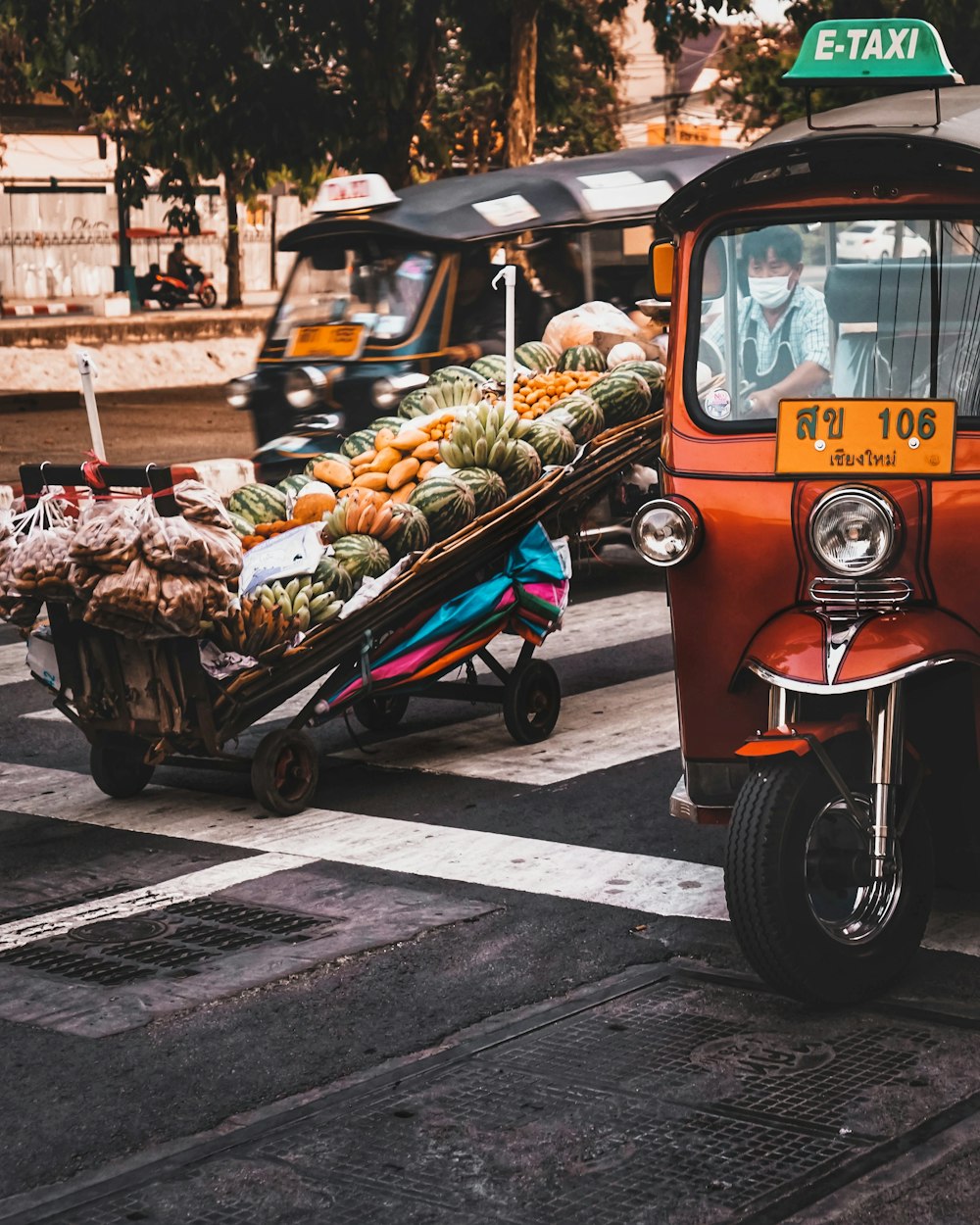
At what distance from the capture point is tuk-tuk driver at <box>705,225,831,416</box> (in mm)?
5336

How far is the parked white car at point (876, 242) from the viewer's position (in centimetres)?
525

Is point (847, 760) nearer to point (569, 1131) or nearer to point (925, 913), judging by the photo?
point (925, 913)

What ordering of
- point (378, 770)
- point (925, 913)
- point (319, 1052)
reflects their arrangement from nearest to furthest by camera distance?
point (319, 1052)
point (925, 913)
point (378, 770)

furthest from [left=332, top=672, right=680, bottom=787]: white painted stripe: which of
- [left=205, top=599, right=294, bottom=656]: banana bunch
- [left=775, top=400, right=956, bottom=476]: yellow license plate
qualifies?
[left=775, top=400, right=956, bottom=476]: yellow license plate


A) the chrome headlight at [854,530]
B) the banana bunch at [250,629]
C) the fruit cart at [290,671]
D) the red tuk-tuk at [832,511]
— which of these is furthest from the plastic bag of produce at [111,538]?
the chrome headlight at [854,530]

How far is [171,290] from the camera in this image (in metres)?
44.7

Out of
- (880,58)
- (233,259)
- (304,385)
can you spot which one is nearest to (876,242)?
(880,58)

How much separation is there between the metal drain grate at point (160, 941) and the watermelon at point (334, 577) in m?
1.50

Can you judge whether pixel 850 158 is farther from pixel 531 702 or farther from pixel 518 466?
pixel 531 702

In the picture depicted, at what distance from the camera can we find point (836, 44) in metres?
5.29

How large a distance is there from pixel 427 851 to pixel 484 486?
1.78m

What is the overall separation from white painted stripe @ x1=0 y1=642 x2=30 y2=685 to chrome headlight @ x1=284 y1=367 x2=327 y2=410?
8.63 ft

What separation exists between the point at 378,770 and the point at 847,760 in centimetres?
321

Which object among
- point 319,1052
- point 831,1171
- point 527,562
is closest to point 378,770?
point 527,562
